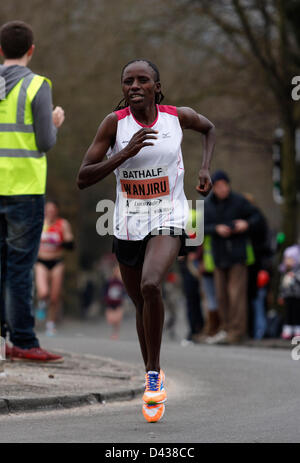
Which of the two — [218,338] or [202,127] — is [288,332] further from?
[202,127]

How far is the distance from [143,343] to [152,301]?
0.44 metres

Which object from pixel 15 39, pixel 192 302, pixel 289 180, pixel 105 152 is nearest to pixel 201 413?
pixel 105 152

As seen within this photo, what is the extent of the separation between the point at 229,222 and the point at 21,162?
635cm

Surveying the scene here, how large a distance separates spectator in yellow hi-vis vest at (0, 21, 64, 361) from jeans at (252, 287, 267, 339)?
7.61m

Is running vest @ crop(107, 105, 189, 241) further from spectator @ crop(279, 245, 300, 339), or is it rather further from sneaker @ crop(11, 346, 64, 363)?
spectator @ crop(279, 245, 300, 339)

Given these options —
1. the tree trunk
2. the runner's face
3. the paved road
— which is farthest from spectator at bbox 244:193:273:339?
the runner's face

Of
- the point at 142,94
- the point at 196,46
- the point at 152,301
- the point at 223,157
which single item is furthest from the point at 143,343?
the point at 223,157

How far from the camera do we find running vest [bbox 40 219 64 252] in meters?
16.5

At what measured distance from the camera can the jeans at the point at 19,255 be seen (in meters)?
8.77

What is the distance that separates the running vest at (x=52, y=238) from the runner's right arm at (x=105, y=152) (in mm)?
9564

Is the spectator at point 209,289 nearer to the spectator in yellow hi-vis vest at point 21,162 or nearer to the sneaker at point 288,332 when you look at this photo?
the sneaker at point 288,332

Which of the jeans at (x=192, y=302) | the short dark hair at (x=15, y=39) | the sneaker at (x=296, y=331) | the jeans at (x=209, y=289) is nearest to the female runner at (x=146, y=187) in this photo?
the short dark hair at (x=15, y=39)

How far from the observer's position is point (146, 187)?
22.7ft

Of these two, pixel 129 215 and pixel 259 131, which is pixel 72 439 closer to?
pixel 129 215
